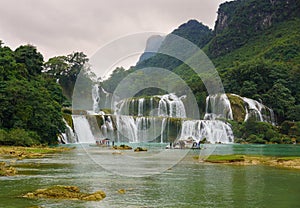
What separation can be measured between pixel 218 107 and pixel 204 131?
12.1m

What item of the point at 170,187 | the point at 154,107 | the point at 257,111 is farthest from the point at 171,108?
the point at 170,187

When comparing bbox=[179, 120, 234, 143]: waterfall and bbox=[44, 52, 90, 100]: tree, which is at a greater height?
bbox=[44, 52, 90, 100]: tree

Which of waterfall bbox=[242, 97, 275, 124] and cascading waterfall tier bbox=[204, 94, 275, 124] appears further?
waterfall bbox=[242, 97, 275, 124]

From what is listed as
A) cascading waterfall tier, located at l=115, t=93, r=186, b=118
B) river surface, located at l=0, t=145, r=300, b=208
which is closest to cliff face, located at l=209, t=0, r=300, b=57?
cascading waterfall tier, located at l=115, t=93, r=186, b=118

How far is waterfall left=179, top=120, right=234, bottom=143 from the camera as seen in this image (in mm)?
49438

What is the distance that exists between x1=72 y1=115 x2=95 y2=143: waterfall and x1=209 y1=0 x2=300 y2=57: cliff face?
66.8 metres

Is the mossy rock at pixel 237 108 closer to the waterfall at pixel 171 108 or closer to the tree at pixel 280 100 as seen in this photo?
the tree at pixel 280 100

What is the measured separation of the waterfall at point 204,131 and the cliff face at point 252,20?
190ft

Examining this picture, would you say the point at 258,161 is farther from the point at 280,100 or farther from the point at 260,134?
the point at 280,100

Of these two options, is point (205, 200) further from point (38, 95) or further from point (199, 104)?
point (199, 104)

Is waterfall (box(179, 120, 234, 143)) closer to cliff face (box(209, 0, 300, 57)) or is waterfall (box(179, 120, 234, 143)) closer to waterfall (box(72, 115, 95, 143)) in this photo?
waterfall (box(72, 115, 95, 143))

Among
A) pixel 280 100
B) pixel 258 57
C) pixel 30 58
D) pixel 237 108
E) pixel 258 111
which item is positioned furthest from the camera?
pixel 258 57

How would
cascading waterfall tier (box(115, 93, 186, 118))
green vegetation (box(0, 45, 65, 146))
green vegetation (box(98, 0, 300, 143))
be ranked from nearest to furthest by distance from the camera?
1. green vegetation (box(0, 45, 65, 146))
2. green vegetation (box(98, 0, 300, 143))
3. cascading waterfall tier (box(115, 93, 186, 118))

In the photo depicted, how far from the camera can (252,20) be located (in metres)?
104
